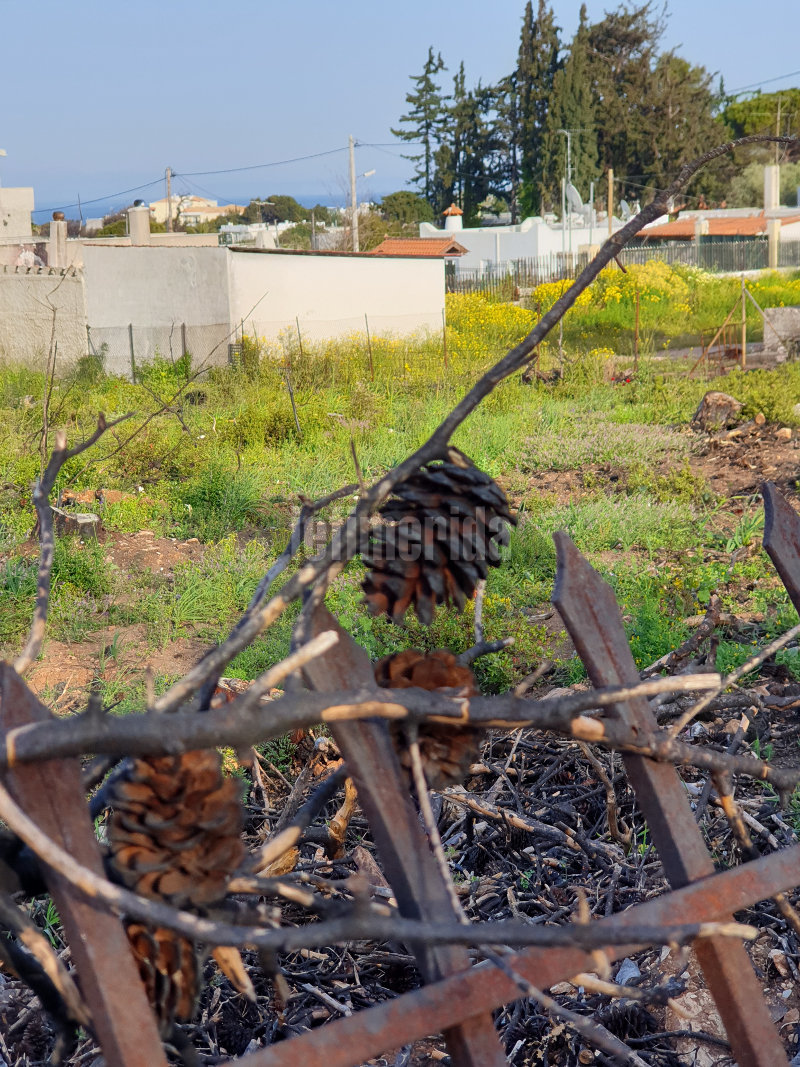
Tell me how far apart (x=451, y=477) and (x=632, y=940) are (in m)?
0.41

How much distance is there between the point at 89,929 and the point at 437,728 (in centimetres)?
32

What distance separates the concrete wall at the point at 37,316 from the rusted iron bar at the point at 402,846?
1365 cm

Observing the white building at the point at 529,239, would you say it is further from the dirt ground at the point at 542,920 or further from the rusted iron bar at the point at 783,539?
the rusted iron bar at the point at 783,539

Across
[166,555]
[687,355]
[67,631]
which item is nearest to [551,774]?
[67,631]

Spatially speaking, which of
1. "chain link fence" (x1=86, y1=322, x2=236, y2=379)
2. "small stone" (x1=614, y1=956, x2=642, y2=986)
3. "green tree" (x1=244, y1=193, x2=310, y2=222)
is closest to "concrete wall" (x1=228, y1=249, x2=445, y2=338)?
"chain link fence" (x1=86, y1=322, x2=236, y2=379)

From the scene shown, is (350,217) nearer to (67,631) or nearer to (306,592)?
(67,631)

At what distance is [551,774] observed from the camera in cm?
240

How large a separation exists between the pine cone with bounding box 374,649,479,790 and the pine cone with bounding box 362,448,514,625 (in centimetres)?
5

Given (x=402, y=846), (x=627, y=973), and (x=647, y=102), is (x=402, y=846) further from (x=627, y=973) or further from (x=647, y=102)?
(x=647, y=102)

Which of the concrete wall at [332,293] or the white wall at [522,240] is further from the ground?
the white wall at [522,240]

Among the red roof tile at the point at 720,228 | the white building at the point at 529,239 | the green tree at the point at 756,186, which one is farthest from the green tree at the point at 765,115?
the white building at the point at 529,239

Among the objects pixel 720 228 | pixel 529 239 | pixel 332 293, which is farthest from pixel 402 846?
pixel 529 239

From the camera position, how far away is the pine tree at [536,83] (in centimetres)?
4866

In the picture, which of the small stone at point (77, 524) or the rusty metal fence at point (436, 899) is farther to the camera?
the small stone at point (77, 524)
